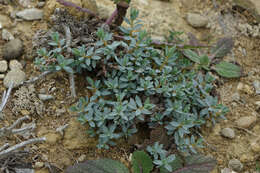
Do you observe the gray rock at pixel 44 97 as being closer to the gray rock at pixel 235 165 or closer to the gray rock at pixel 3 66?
the gray rock at pixel 3 66

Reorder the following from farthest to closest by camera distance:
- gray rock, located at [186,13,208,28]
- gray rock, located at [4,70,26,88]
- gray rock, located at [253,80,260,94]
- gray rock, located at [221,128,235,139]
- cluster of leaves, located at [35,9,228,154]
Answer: gray rock, located at [186,13,208,28] < gray rock, located at [253,80,260,94] < gray rock, located at [221,128,235,139] < gray rock, located at [4,70,26,88] < cluster of leaves, located at [35,9,228,154]

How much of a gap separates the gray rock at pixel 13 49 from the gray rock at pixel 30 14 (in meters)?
0.29

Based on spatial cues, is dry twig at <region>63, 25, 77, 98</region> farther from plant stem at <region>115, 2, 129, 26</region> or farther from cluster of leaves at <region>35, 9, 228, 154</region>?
plant stem at <region>115, 2, 129, 26</region>

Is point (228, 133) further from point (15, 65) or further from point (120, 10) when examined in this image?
point (15, 65)

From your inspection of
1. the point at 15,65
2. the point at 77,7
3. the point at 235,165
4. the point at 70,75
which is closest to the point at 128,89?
the point at 70,75

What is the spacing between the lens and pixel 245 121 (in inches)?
99.3

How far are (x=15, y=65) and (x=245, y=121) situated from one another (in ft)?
6.35

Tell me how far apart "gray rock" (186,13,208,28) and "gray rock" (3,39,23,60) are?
1708 millimetres

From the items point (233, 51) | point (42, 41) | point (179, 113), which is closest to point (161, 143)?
point (179, 113)

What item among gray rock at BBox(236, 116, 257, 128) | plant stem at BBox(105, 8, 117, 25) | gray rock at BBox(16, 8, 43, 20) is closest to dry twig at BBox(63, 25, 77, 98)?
plant stem at BBox(105, 8, 117, 25)

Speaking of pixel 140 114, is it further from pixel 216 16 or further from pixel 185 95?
pixel 216 16

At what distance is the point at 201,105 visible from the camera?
2404 mm

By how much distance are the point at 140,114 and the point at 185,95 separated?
1.47 feet

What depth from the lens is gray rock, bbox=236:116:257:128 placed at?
99.1 inches
